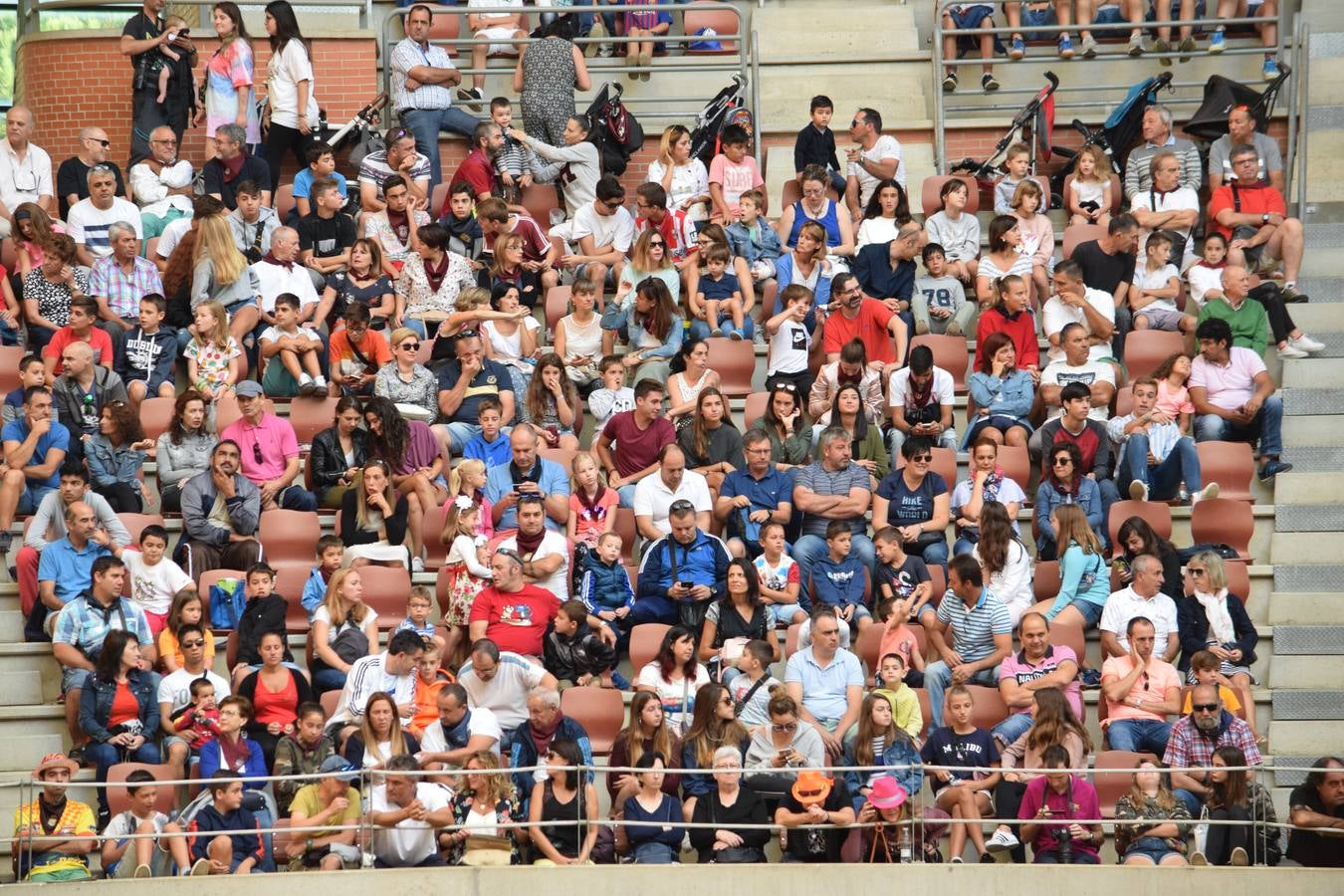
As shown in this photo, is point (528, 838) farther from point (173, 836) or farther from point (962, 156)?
point (962, 156)

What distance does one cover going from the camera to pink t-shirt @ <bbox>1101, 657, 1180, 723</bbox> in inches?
590

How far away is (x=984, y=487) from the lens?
53.7 feet

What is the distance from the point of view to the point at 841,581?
1572cm

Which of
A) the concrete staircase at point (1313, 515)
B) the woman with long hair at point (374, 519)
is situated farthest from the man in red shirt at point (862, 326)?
the woman with long hair at point (374, 519)

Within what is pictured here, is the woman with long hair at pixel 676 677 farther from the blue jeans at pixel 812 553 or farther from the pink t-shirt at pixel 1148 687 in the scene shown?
the pink t-shirt at pixel 1148 687

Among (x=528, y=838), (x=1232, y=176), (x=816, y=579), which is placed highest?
(x=1232, y=176)

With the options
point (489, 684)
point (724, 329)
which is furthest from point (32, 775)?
point (724, 329)

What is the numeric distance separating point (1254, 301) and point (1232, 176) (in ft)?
5.40

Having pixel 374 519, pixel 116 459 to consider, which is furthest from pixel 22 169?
pixel 374 519

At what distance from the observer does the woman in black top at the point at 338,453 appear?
54.5 ft

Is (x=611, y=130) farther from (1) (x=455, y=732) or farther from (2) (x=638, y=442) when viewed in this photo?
Answer: (1) (x=455, y=732)

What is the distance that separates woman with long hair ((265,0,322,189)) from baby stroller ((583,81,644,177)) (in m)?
2.23

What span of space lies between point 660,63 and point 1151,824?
962 centimetres

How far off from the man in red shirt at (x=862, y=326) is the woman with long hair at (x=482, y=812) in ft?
16.0
